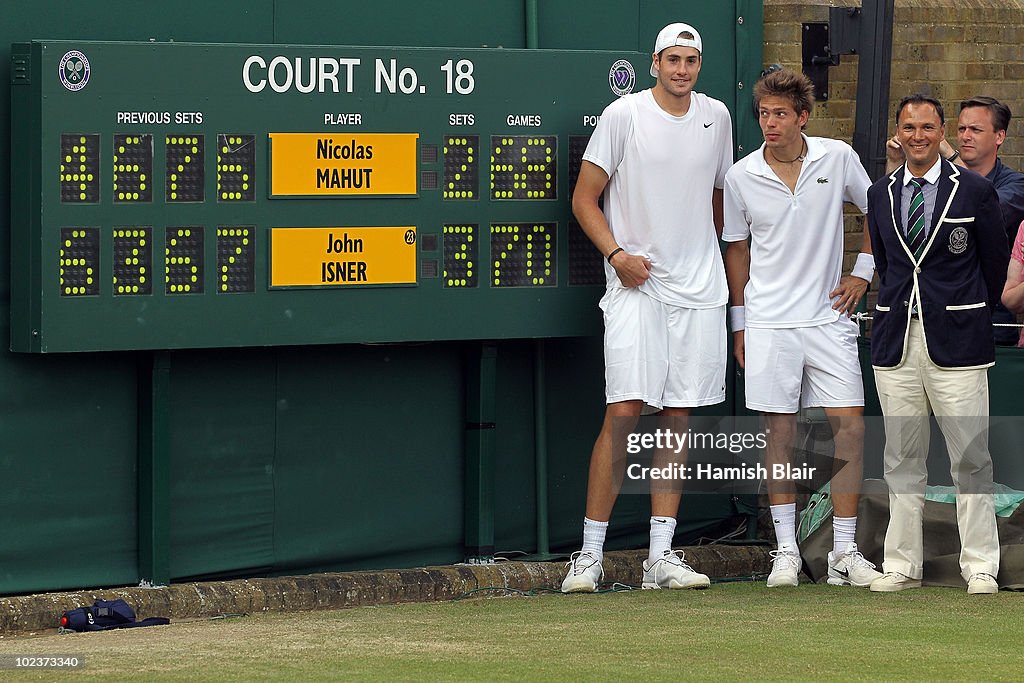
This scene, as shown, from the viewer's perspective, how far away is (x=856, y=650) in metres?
6.18

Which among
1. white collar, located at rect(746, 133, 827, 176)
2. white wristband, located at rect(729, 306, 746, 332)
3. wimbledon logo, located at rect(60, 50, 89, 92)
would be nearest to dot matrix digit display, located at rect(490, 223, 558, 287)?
white wristband, located at rect(729, 306, 746, 332)

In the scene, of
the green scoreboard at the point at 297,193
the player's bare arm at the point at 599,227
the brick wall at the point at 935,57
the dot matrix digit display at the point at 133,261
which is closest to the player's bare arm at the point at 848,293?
the player's bare arm at the point at 599,227

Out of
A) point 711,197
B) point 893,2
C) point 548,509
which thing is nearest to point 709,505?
point 548,509

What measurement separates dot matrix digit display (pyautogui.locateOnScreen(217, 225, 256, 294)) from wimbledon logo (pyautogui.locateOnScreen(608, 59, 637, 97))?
6.00 feet

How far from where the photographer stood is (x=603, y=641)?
642 cm

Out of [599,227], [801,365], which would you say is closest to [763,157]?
[599,227]

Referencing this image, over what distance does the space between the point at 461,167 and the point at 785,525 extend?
211 cm

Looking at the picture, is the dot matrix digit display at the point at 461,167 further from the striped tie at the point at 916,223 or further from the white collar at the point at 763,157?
the striped tie at the point at 916,223

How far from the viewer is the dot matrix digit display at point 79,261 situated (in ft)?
23.6

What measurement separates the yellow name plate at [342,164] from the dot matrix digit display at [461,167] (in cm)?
16

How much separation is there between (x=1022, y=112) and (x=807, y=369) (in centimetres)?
292

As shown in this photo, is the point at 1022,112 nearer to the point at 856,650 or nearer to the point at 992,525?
the point at 992,525

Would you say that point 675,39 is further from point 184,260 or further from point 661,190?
point 184,260

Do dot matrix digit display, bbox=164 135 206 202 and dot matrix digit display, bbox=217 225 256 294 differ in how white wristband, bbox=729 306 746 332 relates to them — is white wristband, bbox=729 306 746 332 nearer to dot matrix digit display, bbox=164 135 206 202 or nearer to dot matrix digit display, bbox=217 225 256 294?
dot matrix digit display, bbox=217 225 256 294
